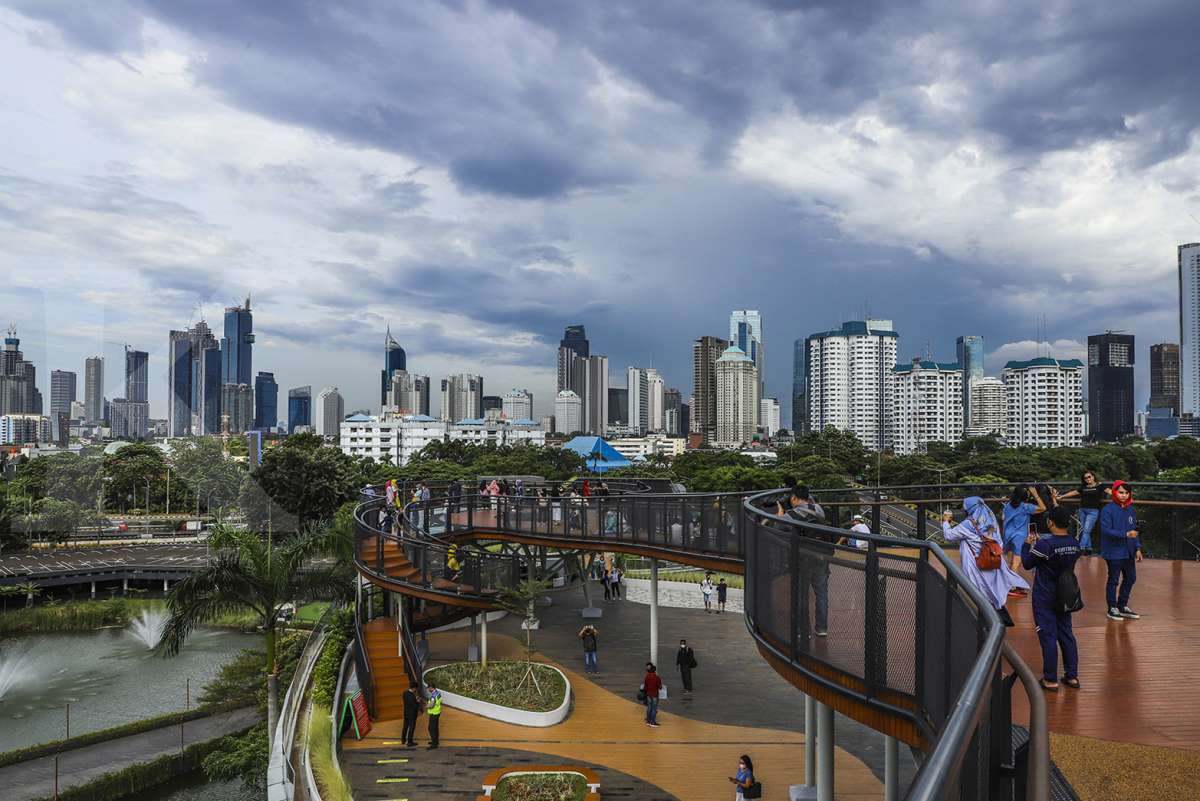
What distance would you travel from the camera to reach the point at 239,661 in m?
29.5

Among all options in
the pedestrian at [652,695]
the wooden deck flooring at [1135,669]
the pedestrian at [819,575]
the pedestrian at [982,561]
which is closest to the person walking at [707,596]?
the pedestrian at [652,695]

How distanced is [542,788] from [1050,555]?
32.5ft

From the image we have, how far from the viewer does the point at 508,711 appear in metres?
16.7

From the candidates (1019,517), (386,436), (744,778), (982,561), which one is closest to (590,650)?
(744,778)

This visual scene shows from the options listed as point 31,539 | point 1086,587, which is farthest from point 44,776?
point 31,539

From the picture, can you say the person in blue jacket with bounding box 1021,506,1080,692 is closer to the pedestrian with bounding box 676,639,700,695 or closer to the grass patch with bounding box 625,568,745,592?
the pedestrian with bounding box 676,639,700,695

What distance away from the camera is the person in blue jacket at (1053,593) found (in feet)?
19.8

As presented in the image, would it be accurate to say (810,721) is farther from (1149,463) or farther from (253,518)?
(1149,463)

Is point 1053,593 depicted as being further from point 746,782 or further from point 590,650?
point 590,650

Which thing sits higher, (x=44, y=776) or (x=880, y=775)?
(x=880, y=775)

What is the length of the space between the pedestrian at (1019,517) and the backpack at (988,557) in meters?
2.22

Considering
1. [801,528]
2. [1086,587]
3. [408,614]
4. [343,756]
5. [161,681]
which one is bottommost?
[161,681]

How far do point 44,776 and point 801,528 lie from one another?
2285cm

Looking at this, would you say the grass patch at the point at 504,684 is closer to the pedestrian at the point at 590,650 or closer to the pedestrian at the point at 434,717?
the pedestrian at the point at 590,650
